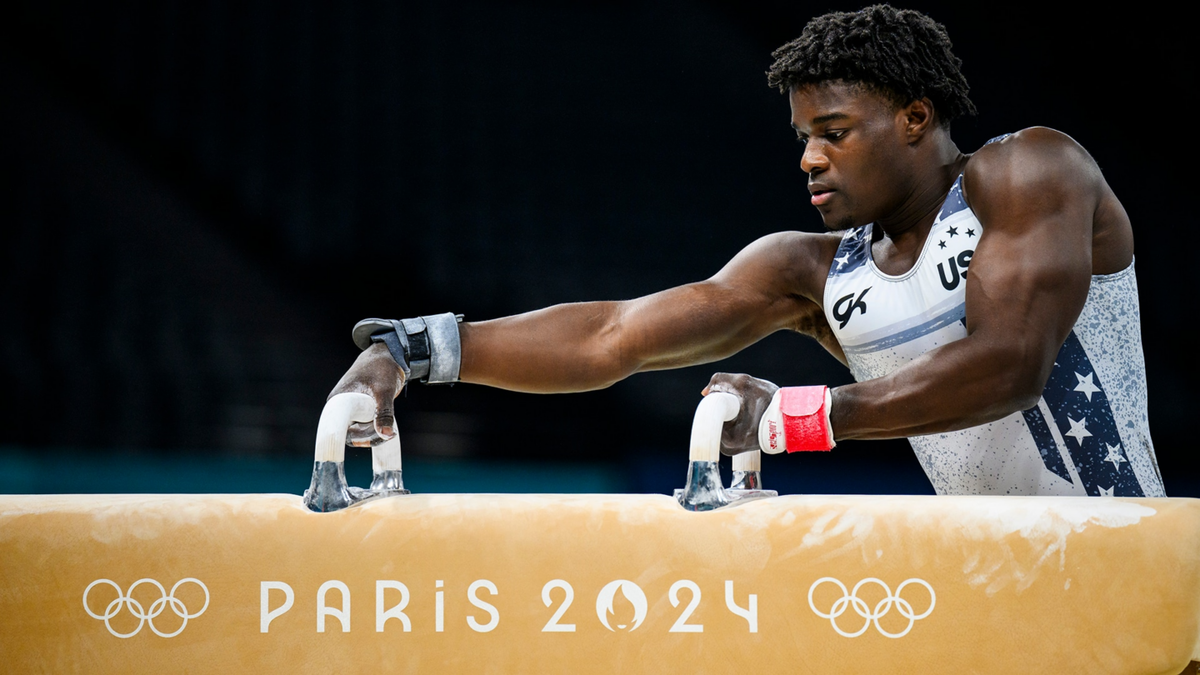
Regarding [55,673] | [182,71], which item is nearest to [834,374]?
[182,71]

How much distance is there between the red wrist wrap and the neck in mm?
753

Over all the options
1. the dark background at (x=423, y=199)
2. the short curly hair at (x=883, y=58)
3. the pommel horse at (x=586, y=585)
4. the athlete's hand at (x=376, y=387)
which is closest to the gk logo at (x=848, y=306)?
the short curly hair at (x=883, y=58)

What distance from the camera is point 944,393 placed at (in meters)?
1.88

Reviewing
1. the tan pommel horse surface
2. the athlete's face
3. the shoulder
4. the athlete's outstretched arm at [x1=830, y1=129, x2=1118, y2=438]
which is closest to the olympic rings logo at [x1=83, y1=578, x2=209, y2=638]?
the tan pommel horse surface

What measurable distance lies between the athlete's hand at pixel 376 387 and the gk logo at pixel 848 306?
109cm

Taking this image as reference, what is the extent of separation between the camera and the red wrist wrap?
71.2 inches

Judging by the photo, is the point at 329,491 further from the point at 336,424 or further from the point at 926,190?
the point at 926,190

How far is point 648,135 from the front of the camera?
6305 mm

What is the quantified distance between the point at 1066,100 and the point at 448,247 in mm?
3779

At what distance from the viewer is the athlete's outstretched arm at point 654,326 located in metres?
2.44

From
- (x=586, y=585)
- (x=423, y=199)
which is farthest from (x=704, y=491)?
(x=423, y=199)

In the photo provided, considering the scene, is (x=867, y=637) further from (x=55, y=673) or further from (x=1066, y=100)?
(x=1066, y=100)

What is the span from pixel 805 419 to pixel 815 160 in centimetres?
80

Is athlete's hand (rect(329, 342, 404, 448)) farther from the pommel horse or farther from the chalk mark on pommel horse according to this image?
the pommel horse
